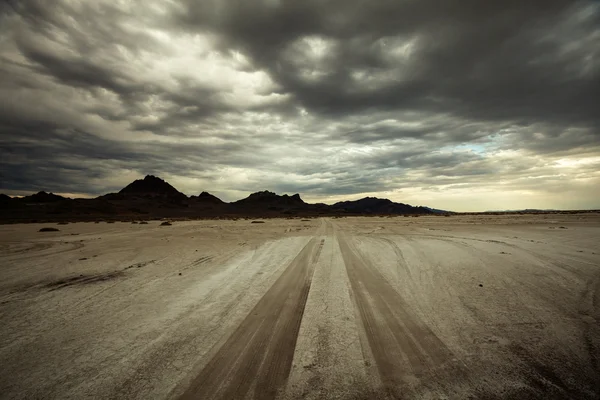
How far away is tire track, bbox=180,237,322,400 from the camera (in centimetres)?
320

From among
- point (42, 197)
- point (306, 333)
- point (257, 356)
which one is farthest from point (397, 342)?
point (42, 197)

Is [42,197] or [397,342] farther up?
[42,197]

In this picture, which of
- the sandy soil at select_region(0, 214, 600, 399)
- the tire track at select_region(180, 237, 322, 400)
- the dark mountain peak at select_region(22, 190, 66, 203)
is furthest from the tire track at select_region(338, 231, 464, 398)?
the dark mountain peak at select_region(22, 190, 66, 203)

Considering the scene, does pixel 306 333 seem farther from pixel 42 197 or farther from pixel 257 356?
pixel 42 197

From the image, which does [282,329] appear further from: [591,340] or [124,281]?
[124,281]

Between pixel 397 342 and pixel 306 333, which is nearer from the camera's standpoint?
pixel 397 342

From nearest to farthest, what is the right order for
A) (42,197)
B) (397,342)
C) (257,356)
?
(257,356), (397,342), (42,197)

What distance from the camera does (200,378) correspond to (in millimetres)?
3389

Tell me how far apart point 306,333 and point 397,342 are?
4.80 feet

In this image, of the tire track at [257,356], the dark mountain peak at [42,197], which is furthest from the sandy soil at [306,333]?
the dark mountain peak at [42,197]

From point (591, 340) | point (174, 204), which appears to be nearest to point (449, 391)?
point (591, 340)

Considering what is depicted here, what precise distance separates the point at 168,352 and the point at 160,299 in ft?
9.42

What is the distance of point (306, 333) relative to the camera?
462 cm

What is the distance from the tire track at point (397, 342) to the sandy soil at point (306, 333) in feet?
0.08
